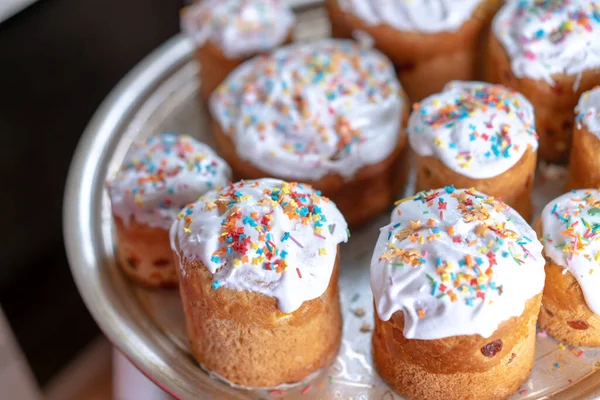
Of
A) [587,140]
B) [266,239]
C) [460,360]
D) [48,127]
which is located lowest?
[48,127]

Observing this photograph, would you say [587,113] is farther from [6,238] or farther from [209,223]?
[6,238]

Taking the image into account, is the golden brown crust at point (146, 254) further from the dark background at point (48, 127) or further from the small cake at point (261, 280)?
the dark background at point (48, 127)

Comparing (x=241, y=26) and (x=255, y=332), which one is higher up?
(x=241, y=26)

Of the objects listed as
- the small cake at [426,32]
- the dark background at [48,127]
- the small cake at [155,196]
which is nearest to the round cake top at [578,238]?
the small cake at [426,32]

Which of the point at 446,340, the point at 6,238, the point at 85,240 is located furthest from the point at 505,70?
the point at 6,238

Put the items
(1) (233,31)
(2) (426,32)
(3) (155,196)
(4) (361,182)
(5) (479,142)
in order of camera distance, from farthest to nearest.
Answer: (1) (233,31) < (2) (426,32) < (4) (361,182) < (3) (155,196) < (5) (479,142)

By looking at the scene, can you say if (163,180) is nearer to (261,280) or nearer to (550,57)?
(261,280)

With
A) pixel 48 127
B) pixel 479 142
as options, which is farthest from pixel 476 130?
pixel 48 127

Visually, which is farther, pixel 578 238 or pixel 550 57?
pixel 550 57
